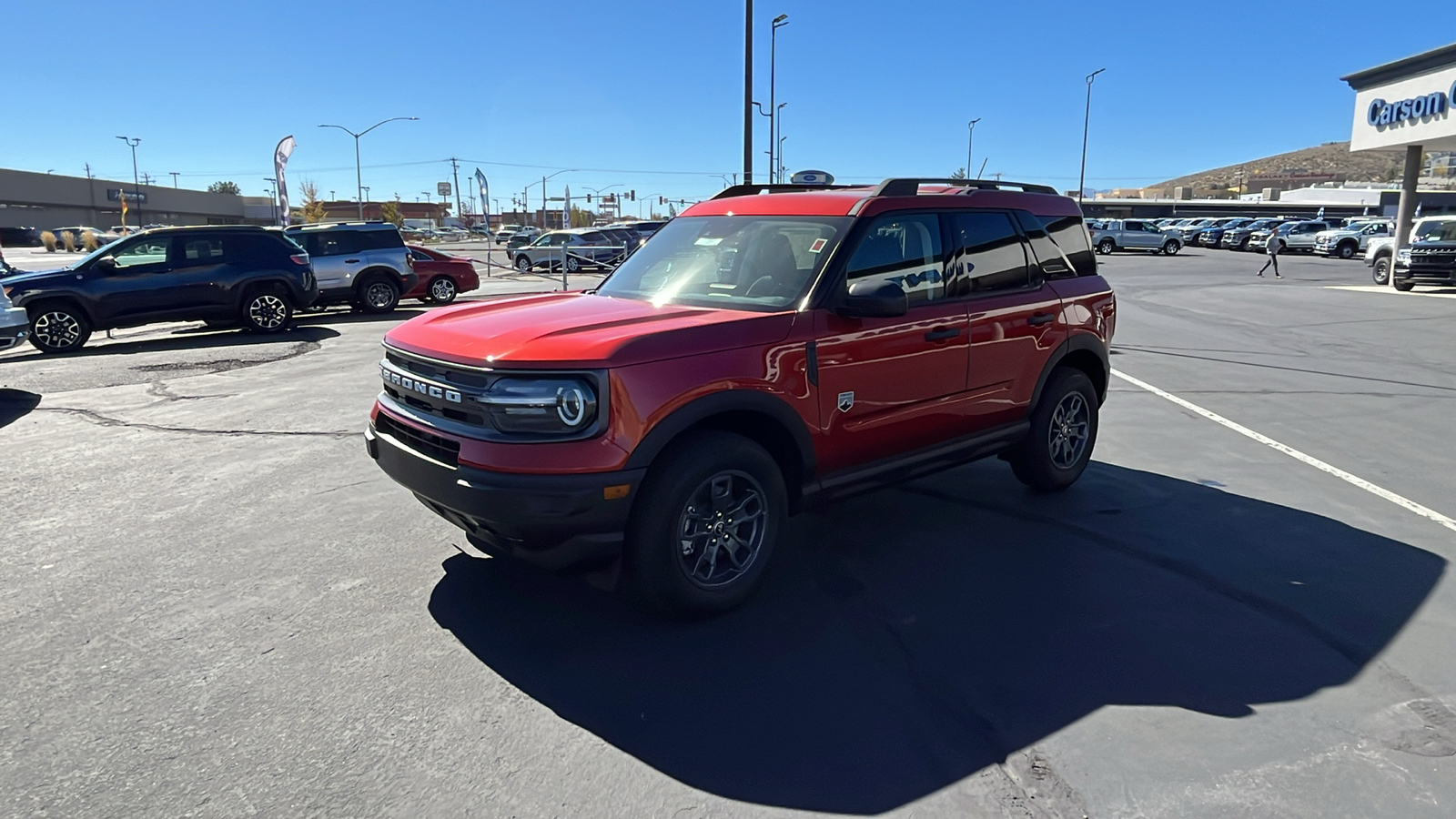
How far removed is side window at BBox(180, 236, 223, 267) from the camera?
13828mm

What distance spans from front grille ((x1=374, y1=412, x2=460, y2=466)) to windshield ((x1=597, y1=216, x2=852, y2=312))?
135 centimetres

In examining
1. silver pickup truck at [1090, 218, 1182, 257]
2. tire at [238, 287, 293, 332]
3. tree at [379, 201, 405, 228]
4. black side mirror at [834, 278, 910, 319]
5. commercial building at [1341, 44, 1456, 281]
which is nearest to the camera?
black side mirror at [834, 278, 910, 319]

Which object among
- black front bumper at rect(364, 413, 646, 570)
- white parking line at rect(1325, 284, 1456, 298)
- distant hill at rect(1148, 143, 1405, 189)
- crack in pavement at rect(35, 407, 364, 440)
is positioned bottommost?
crack in pavement at rect(35, 407, 364, 440)

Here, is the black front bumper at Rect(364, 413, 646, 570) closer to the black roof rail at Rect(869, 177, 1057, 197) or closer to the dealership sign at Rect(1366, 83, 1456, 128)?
the black roof rail at Rect(869, 177, 1057, 197)

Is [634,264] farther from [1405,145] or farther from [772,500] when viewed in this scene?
[1405,145]

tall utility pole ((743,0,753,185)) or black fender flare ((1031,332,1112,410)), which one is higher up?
tall utility pole ((743,0,753,185))

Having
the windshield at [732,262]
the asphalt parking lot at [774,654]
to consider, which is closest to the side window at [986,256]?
the windshield at [732,262]

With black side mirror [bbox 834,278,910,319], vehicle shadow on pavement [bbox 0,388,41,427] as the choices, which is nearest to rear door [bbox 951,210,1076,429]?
black side mirror [bbox 834,278,910,319]

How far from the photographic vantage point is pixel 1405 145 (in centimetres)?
2603

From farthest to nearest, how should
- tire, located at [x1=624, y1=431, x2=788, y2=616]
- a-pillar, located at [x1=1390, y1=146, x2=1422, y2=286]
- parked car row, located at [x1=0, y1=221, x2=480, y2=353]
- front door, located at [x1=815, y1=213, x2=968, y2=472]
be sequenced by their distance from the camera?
a-pillar, located at [x1=1390, y1=146, x2=1422, y2=286] → parked car row, located at [x1=0, y1=221, x2=480, y2=353] → front door, located at [x1=815, y1=213, x2=968, y2=472] → tire, located at [x1=624, y1=431, x2=788, y2=616]

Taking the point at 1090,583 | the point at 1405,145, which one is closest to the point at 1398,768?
the point at 1090,583

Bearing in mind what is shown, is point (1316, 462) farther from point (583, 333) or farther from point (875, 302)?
point (583, 333)

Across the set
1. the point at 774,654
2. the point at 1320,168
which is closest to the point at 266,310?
the point at 774,654

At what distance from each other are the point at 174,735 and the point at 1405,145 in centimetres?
3197
